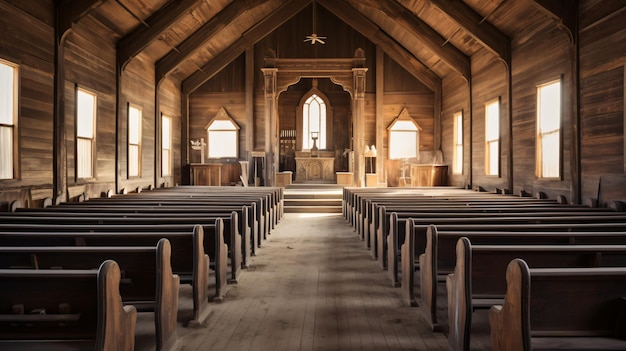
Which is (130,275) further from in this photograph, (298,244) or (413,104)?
(413,104)

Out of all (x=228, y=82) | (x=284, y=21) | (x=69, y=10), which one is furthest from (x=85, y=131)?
(x=284, y=21)

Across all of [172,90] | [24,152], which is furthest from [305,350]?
[172,90]

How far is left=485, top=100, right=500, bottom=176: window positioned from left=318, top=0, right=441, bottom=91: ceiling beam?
399 cm

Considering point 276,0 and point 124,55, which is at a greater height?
point 276,0

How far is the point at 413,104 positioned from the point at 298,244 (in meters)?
9.09

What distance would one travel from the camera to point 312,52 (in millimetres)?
14742

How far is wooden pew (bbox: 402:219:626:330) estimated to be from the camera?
3.24 m

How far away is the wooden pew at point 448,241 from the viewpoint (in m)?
3.24

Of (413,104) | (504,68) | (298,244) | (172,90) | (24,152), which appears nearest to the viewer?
(24,152)

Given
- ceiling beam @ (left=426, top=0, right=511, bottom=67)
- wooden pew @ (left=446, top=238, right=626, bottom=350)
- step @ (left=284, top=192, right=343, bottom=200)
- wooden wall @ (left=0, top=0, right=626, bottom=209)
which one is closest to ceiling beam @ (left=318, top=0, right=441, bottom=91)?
wooden wall @ (left=0, top=0, right=626, bottom=209)

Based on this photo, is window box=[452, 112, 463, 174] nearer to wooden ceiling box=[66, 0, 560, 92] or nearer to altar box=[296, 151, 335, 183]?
wooden ceiling box=[66, 0, 560, 92]

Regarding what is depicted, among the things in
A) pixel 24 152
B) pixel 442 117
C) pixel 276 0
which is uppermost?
pixel 276 0

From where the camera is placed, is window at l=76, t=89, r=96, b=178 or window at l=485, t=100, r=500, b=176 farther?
window at l=485, t=100, r=500, b=176

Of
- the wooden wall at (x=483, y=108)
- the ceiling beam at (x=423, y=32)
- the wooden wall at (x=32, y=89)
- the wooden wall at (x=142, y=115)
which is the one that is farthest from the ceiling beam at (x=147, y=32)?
the wooden wall at (x=483, y=108)
